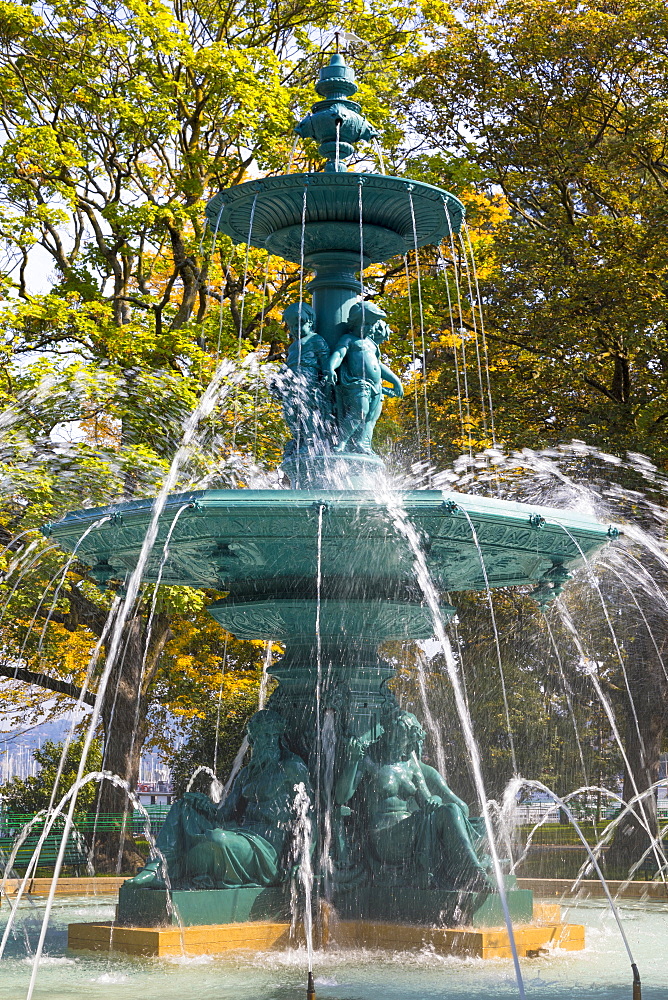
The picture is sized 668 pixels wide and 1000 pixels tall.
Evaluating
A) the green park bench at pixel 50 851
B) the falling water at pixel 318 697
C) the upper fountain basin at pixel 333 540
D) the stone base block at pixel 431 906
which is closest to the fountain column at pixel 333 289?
the upper fountain basin at pixel 333 540

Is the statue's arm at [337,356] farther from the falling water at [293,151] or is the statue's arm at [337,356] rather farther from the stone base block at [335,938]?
the falling water at [293,151]

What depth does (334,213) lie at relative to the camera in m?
9.20

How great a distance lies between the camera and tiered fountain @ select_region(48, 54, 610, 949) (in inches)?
295

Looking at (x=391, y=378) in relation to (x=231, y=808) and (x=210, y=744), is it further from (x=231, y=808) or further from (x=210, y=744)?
(x=210, y=744)

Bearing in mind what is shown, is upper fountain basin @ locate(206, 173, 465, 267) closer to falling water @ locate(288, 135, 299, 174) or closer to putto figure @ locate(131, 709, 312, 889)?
putto figure @ locate(131, 709, 312, 889)

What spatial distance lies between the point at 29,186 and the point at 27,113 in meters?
1.52

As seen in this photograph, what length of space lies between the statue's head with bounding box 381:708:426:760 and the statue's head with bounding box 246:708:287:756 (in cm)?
74

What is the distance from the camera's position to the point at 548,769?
29.5m

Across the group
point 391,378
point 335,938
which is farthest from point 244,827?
point 391,378

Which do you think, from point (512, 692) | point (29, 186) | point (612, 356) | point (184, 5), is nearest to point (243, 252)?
point (29, 186)

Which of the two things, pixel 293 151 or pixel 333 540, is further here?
pixel 293 151

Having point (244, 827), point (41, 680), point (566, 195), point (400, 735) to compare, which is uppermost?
point (566, 195)

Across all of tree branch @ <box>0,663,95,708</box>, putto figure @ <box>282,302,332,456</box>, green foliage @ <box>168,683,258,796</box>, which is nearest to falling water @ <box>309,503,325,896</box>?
putto figure @ <box>282,302,332,456</box>

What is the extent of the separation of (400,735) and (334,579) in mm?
1204
